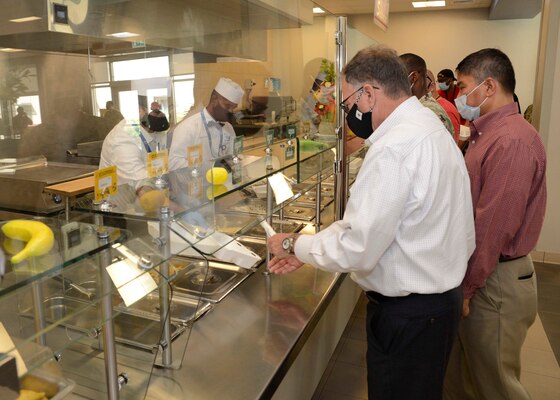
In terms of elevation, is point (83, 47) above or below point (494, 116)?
above

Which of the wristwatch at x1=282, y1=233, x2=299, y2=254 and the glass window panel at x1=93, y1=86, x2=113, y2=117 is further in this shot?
the glass window panel at x1=93, y1=86, x2=113, y2=117

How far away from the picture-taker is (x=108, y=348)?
1.01 metres

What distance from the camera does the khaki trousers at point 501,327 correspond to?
1.87 m

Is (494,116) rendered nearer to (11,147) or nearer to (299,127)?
(299,127)

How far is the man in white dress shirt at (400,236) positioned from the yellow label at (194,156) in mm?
500

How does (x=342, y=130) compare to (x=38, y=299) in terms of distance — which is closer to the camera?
(x=38, y=299)

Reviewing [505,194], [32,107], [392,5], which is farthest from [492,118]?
[392,5]

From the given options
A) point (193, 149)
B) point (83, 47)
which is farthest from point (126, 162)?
point (83, 47)

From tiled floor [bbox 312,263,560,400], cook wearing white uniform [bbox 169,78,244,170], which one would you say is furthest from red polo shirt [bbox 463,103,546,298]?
cook wearing white uniform [bbox 169,78,244,170]

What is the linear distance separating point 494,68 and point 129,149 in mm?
1748

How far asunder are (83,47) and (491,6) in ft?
20.4

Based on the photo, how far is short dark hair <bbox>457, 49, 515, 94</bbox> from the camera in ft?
6.31

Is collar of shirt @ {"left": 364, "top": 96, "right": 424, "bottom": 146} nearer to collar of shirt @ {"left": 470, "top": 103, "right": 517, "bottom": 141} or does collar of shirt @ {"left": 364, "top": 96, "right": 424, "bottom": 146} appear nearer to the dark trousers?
the dark trousers

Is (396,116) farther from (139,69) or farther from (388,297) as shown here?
(139,69)
